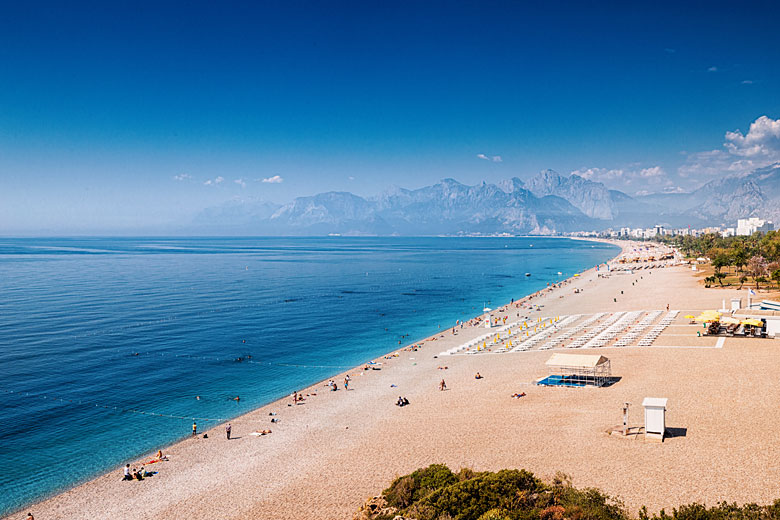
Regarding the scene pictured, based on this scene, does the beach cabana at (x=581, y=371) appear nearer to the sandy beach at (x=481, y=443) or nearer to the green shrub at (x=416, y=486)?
the sandy beach at (x=481, y=443)

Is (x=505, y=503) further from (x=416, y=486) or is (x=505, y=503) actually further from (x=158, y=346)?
(x=158, y=346)

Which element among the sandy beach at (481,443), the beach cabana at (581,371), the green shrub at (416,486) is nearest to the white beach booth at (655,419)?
the sandy beach at (481,443)

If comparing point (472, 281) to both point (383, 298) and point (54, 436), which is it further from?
point (54, 436)

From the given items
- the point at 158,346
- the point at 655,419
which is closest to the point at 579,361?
the point at 655,419

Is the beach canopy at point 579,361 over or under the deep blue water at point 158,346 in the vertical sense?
over

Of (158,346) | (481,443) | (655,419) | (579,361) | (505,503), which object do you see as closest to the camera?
(505,503)

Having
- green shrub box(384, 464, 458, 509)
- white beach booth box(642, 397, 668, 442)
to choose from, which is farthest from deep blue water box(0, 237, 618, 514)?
white beach booth box(642, 397, 668, 442)

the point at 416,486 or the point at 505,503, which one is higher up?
the point at 505,503
